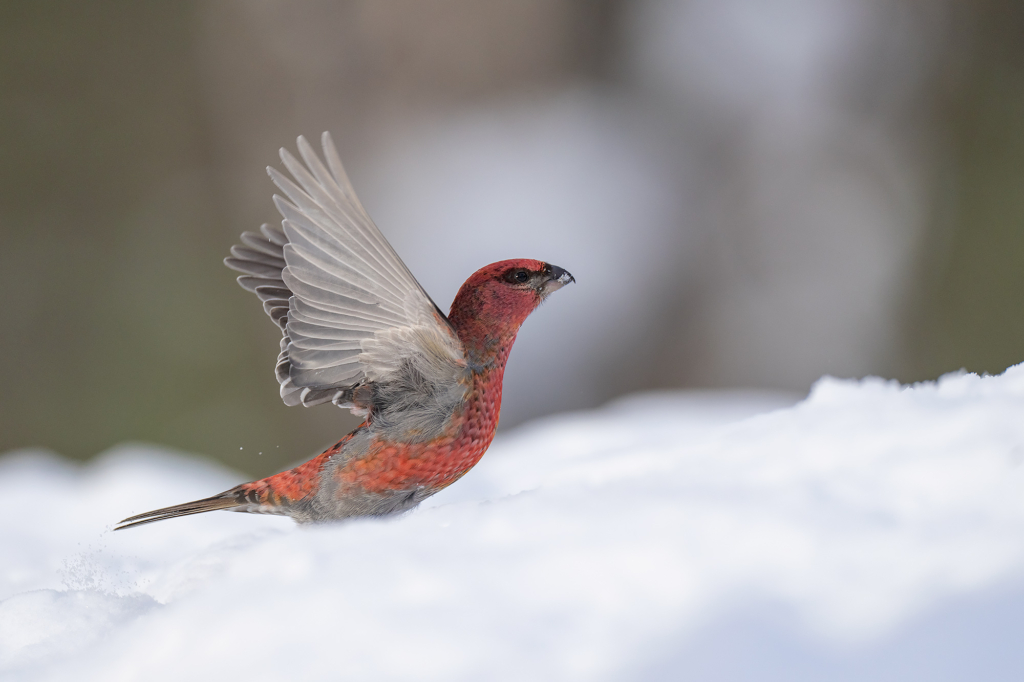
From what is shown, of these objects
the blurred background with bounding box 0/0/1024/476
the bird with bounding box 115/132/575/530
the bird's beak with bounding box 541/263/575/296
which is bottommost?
the bird with bounding box 115/132/575/530

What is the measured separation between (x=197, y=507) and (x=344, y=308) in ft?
1.23

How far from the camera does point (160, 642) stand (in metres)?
0.57

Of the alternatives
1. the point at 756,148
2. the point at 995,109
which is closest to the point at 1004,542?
the point at 756,148

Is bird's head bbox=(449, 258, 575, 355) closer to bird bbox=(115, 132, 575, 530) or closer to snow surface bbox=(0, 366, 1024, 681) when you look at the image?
bird bbox=(115, 132, 575, 530)

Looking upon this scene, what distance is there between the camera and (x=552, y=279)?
0.97 meters

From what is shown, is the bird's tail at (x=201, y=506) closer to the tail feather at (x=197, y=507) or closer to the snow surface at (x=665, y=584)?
the tail feather at (x=197, y=507)

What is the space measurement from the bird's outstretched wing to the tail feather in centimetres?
20

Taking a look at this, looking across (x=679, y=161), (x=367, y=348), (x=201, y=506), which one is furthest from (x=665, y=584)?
(x=679, y=161)

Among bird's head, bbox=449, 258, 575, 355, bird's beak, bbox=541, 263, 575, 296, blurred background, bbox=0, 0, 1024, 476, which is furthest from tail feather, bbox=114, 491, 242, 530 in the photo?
blurred background, bbox=0, 0, 1024, 476

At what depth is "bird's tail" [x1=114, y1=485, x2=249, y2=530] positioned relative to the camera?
0.96m

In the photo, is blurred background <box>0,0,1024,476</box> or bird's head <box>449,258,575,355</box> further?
blurred background <box>0,0,1024,476</box>

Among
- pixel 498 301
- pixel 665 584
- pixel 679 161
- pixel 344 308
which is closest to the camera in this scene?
pixel 665 584

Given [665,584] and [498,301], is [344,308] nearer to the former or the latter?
[498,301]

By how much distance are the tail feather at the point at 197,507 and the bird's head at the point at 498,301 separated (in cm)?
38
